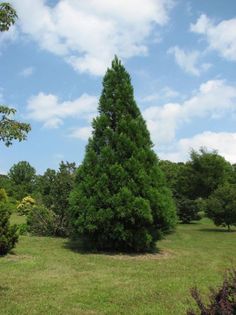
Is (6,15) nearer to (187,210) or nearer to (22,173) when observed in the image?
(187,210)

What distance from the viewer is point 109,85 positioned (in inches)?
634

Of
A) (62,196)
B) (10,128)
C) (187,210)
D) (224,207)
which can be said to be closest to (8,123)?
(10,128)

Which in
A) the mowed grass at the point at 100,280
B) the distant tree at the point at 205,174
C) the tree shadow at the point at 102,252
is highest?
the distant tree at the point at 205,174

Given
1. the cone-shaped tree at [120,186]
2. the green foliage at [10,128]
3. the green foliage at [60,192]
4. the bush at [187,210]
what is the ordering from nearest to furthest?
the green foliage at [10,128] < the cone-shaped tree at [120,186] < the green foliage at [60,192] < the bush at [187,210]

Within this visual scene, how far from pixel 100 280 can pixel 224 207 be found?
788 inches

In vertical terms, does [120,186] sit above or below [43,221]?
above

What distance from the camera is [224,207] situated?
1133 inches

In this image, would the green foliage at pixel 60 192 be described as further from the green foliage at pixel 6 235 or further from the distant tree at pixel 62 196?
the green foliage at pixel 6 235

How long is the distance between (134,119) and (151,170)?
1886mm

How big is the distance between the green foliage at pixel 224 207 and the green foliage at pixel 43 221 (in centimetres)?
1274

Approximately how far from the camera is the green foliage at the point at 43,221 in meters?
19.8

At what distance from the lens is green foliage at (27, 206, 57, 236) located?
1975cm

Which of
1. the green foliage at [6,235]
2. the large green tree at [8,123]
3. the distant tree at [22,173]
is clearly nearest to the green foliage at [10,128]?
the large green tree at [8,123]

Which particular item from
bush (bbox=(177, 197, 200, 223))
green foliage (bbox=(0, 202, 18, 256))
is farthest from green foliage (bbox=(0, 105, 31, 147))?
bush (bbox=(177, 197, 200, 223))
